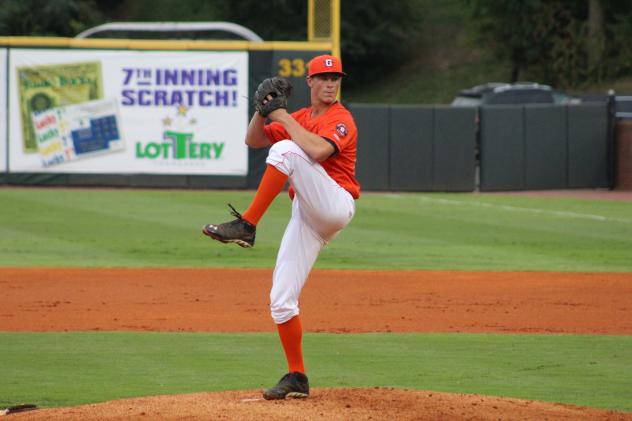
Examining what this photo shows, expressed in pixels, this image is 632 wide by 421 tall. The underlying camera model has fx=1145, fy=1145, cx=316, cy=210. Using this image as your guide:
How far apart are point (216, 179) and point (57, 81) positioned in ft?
12.9

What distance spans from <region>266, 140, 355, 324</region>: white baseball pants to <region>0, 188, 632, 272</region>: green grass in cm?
777

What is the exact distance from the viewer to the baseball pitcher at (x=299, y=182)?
20.2ft

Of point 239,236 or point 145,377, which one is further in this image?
point 145,377

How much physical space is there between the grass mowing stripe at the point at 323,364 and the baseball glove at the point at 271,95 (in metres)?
2.08

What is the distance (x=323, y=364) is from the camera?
27.1ft

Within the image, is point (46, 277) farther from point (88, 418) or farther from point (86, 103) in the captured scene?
point (86, 103)

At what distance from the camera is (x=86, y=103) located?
24062 mm

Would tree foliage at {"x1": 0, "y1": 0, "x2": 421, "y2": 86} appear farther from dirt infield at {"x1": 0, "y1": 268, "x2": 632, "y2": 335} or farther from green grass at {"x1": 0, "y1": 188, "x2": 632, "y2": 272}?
dirt infield at {"x1": 0, "y1": 268, "x2": 632, "y2": 335}

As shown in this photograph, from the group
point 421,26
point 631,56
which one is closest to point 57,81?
point 631,56

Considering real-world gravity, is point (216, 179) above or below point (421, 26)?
below

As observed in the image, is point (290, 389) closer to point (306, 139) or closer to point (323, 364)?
point (306, 139)

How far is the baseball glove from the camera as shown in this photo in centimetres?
618

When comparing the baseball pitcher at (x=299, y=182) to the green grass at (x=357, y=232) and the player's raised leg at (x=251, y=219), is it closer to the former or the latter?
the player's raised leg at (x=251, y=219)

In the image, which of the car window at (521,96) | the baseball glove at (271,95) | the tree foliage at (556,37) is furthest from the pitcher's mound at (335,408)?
the tree foliage at (556,37)
